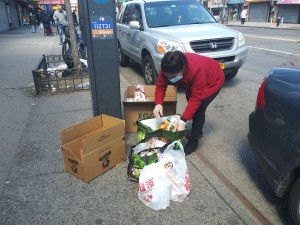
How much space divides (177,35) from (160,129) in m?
2.97

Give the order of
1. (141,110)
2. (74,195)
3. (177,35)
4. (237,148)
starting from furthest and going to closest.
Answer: (177,35)
(141,110)
(237,148)
(74,195)

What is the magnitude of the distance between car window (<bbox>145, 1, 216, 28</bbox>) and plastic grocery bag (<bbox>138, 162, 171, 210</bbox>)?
4.34m

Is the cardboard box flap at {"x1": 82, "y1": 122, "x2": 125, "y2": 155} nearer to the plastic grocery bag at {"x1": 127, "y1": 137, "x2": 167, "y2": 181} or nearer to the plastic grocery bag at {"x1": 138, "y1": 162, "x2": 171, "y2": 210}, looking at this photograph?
the plastic grocery bag at {"x1": 127, "y1": 137, "x2": 167, "y2": 181}

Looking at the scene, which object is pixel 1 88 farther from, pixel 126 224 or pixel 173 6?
pixel 126 224

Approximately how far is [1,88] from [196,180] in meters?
5.41

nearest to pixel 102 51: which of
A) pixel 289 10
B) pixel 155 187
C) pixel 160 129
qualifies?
pixel 160 129

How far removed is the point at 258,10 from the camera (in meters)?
37.7

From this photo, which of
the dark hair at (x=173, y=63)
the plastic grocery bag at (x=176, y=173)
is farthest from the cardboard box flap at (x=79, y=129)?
the dark hair at (x=173, y=63)

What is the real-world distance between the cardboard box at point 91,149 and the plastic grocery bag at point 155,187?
0.61 m

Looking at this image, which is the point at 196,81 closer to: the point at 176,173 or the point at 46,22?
the point at 176,173

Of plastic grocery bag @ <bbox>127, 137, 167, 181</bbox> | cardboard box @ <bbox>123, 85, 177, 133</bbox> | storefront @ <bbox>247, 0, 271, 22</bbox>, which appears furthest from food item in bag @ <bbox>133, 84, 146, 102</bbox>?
storefront @ <bbox>247, 0, 271, 22</bbox>

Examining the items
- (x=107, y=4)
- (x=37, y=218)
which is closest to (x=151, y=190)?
(x=37, y=218)

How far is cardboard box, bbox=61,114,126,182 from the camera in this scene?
282 cm

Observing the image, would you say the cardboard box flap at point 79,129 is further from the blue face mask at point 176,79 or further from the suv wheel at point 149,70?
the suv wheel at point 149,70
